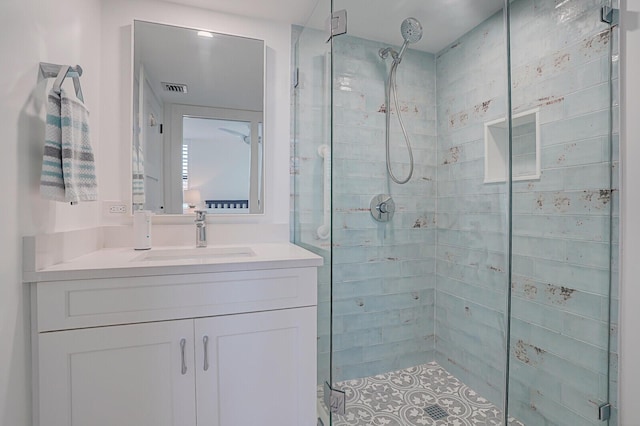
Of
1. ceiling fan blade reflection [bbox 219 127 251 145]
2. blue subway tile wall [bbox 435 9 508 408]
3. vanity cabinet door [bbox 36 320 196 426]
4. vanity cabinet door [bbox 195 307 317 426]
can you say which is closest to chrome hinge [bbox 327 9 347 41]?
blue subway tile wall [bbox 435 9 508 408]

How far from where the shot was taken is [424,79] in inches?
63.4

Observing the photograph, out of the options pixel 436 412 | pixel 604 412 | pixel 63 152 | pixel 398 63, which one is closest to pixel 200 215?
pixel 63 152

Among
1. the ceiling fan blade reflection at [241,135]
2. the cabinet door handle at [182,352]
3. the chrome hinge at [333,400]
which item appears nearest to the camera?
the cabinet door handle at [182,352]

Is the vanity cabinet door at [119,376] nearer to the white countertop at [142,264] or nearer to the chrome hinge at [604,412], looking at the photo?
the white countertop at [142,264]

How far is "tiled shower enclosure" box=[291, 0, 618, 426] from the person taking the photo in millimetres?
1368

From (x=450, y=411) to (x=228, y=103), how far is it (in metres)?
2.03

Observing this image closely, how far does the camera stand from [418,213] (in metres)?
1.59

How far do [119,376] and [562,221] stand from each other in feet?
6.37

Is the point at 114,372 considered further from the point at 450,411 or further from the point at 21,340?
the point at 450,411

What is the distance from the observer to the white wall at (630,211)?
125 cm

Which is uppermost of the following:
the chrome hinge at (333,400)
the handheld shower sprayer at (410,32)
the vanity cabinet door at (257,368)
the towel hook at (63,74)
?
the handheld shower sprayer at (410,32)

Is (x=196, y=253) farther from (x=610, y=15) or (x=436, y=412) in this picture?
(x=610, y=15)

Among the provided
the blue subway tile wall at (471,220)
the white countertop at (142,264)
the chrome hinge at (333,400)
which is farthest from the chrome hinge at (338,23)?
the chrome hinge at (333,400)

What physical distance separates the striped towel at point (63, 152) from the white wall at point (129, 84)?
48 cm
